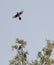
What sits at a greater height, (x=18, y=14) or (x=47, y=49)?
(x=18, y=14)

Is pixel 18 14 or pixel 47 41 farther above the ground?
pixel 18 14

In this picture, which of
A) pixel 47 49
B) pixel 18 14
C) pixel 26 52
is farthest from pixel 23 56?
pixel 18 14

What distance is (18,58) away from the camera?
13.9 meters

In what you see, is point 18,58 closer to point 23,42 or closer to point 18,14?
point 23,42

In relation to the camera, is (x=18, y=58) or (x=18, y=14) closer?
(x=18, y=14)

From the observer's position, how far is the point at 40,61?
1364cm

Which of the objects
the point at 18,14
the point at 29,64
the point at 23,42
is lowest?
the point at 29,64

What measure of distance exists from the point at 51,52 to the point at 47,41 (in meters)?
0.69

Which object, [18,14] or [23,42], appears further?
[23,42]

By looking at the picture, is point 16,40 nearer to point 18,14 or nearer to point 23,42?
point 23,42

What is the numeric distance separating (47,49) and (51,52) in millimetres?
258

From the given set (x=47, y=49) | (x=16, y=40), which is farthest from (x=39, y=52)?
(x=16, y=40)

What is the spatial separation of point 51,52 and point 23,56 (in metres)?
1.39

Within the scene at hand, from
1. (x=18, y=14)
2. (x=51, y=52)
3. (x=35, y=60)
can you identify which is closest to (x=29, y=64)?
(x=35, y=60)
